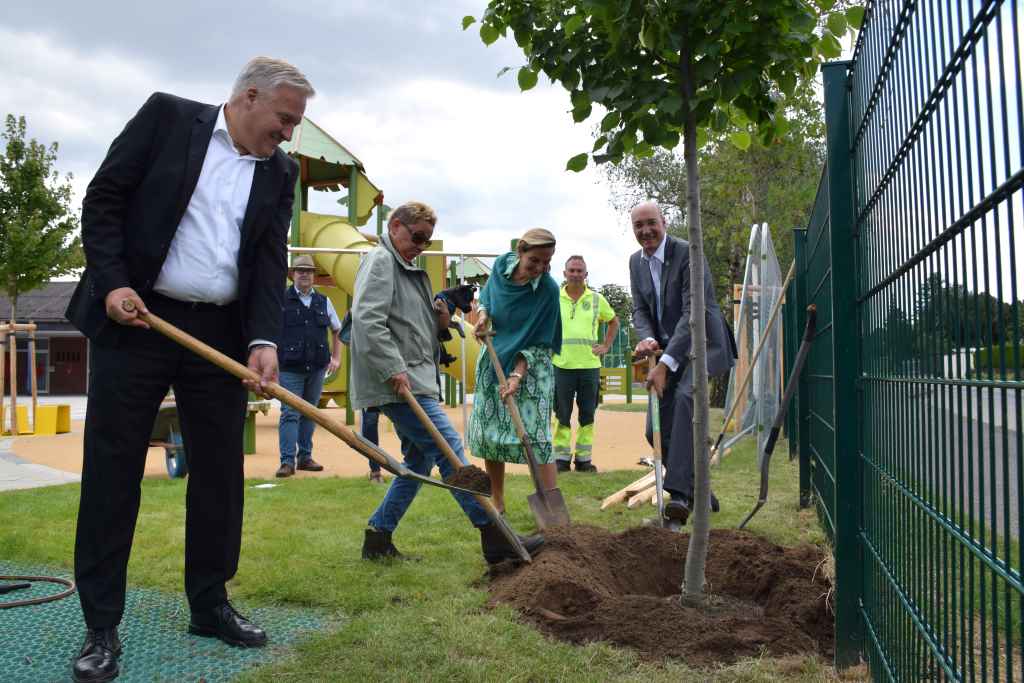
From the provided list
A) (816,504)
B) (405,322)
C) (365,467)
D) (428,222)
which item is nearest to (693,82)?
(428,222)

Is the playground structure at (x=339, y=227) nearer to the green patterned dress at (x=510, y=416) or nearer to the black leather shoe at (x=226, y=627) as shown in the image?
the green patterned dress at (x=510, y=416)

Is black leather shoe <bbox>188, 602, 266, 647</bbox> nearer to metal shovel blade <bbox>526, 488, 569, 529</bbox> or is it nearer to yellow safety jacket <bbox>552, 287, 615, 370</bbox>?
metal shovel blade <bbox>526, 488, 569, 529</bbox>

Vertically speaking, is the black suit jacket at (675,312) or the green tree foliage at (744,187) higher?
the green tree foliage at (744,187)

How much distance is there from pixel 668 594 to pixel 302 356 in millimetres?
4560

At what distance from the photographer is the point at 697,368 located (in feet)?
11.2

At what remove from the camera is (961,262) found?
1532 mm

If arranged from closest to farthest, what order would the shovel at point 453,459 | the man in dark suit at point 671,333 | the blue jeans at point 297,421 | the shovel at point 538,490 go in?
the shovel at point 453,459, the shovel at point 538,490, the man in dark suit at point 671,333, the blue jeans at point 297,421

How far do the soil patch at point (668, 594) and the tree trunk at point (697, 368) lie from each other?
15 cm

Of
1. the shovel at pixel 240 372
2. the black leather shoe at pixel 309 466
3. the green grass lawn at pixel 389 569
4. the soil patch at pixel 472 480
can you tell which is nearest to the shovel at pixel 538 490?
the green grass lawn at pixel 389 569

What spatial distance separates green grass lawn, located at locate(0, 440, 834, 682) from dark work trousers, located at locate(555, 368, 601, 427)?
0.96 meters

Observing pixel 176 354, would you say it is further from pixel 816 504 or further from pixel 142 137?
pixel 816 504

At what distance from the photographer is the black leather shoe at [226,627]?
122 inches

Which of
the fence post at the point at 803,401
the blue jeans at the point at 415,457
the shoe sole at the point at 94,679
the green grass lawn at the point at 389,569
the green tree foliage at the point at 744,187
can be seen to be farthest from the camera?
the green tree foliage at the point at 744,187

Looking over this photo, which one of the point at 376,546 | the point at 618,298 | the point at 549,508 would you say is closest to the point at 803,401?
the point at 549,508
